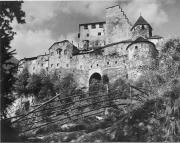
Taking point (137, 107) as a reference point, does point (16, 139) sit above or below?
below

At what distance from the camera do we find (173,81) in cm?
1000

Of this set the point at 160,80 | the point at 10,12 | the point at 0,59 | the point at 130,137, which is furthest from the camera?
the point at 160,80

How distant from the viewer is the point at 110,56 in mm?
42719

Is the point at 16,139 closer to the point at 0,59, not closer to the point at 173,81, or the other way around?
the point at 0,59

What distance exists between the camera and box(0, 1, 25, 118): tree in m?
9.73

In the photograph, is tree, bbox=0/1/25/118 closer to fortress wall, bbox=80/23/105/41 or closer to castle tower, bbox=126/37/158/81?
castle tower, bbox=126/37/158/81

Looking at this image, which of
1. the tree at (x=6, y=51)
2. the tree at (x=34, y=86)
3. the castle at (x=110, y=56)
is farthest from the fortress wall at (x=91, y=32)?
the tree at (x=6, y=51)

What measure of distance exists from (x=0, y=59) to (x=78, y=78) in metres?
33.8

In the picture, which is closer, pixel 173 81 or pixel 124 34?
pixel 173 81

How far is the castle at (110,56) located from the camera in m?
38.8

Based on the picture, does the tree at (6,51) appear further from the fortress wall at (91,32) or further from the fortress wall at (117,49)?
the fortress wall at (91,32)

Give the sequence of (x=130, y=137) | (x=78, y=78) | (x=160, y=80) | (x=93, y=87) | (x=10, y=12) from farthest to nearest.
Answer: (x=78, y=78), (x=93, y=87), (x=160, y=80), (x=10, y=12), (x=130, y=137)

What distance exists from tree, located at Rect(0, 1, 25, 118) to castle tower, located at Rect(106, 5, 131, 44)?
4439 cm

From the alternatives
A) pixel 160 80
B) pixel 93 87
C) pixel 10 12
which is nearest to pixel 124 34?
pixel 93 87
